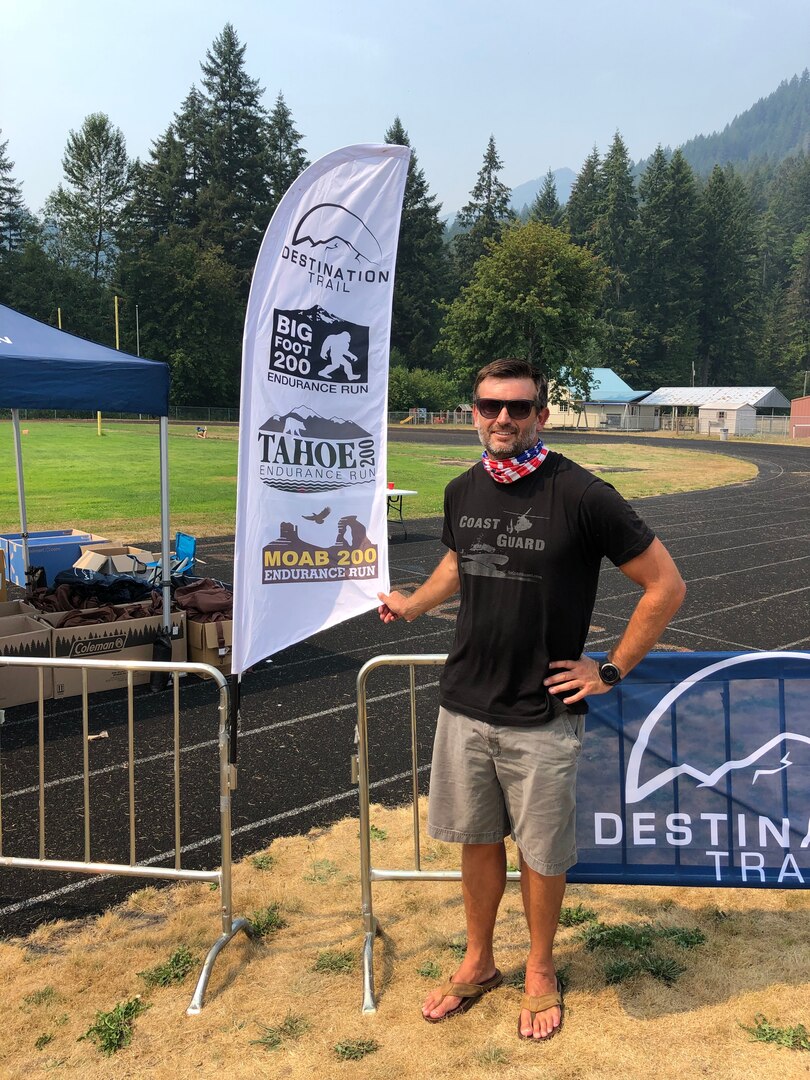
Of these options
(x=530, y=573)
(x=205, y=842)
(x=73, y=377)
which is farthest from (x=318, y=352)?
(x=73, y=377)

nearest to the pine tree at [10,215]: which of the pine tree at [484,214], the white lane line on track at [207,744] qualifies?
the pine tree at [484,214]

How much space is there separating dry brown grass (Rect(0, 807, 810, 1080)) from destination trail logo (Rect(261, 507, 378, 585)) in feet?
5.30

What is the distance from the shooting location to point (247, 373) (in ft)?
11.3

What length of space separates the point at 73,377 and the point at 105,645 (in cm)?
225

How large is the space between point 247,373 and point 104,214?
86.8 meters

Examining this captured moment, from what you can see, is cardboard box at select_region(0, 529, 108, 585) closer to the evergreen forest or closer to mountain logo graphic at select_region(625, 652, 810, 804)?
mountain logo graphic at select_region(625, 652, 810, 804)

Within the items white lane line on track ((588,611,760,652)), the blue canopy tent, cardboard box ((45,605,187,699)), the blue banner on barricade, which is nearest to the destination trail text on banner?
the blue banner on barricade

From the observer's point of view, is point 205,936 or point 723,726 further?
point 205,936

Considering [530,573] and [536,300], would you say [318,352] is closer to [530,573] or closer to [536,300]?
[530,573]


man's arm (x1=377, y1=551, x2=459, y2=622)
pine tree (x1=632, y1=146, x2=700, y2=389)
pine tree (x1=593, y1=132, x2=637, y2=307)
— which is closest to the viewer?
man's arm (x1=377, y1=551, x2=459, y2=622)

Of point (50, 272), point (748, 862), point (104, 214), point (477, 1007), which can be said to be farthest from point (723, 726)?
point (104, 214)

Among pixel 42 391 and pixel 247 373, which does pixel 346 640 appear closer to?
pixel 42 391

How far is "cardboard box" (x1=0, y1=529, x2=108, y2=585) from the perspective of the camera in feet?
31.4

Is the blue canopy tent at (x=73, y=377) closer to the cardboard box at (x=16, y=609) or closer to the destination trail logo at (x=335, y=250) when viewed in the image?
the cardboard box at (x=16, y=609)
